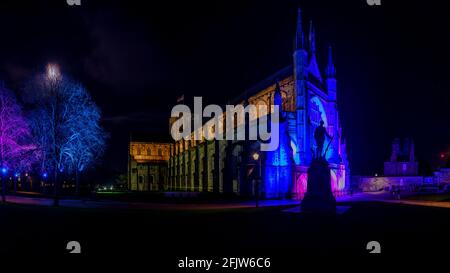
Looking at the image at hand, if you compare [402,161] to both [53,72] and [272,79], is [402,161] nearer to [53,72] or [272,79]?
[272,79]

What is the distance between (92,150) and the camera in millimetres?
29859

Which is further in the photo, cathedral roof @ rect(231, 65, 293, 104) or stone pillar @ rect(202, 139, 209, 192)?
stone pillar @ rect(202, 139, 209, 192)

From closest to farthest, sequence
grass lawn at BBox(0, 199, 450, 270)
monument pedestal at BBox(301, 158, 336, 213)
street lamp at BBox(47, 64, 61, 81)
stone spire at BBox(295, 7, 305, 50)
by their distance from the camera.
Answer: grass lawn at BBox(0, 199, 450, 270)
monument pedestal at BBox(301, 158, 336, 213)
street lamp at BBox(47, 64, 61, 81)
stone spire at BBox(295, 7, 305, 50)

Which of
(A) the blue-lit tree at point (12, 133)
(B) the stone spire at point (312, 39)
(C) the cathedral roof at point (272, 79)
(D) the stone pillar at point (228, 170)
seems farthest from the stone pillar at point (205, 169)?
(A) the blue-lit tree at point (12, 133)

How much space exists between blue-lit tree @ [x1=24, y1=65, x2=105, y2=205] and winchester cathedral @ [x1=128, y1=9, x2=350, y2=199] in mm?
15867

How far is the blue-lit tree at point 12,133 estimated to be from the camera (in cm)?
2798

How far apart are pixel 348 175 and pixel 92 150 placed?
1373 inches

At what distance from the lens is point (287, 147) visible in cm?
3422

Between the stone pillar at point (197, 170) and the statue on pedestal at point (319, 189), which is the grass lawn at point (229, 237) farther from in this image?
the stone pillar at point (197, 170)

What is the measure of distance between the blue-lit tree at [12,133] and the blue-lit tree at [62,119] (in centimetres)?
150

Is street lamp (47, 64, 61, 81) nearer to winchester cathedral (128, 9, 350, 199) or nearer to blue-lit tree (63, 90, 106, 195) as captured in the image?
blue-lit tree (63, 90, 106, 195)
